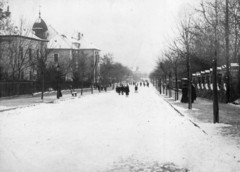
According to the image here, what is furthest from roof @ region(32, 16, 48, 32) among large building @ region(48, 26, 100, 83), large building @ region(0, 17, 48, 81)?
large building @ region(0, 17, 48, 81)

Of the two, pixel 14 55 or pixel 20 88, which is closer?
pixel 20 88

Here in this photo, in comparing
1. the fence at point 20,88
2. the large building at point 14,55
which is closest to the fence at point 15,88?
the fence at point 20,88

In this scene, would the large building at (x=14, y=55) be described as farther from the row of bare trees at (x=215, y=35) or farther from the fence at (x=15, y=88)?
the row of bare trees at (x=215, y=35)

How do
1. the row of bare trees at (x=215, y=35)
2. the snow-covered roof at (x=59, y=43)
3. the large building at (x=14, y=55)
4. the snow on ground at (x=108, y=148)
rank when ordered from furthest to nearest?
1. the snow-covered roof at (x=59, y=43)
2. the large building at (x=14, y=55)
3. the row of bare trees at (x=215, y=35)
4. the snow on ground at (x=108, y=148)

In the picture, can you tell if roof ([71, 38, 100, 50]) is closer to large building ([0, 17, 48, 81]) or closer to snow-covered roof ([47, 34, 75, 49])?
snow-covered roof ([47, 34, 75, 49])

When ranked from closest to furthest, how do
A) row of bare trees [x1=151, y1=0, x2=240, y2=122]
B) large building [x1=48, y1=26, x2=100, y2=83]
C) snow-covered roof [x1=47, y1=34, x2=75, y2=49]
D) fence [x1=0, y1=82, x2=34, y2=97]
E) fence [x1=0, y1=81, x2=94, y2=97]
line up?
row of bare trees [x1=151, y1=0, x2=240, y2=122] < fence [x1=0, y1=82, x2=34, y2=97] < fence [x1=0, y1=81, x2=94, y2=97] < large building [x1=48, y1=26, x2=100, y2=83] < snow-covered roof [x1=47, y1=34, x2=75, y2=49]

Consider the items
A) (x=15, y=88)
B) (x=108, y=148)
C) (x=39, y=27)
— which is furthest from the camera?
(x=39, y=27)

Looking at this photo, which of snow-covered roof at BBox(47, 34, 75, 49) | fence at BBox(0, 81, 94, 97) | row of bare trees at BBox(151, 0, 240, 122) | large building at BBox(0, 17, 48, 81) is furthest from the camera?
snow-covered roof at BBox(47, 34, 75, 49)

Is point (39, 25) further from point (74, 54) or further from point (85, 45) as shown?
point (85, 45)

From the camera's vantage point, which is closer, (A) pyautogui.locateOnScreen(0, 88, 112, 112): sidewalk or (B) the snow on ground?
(B) the snow on ground

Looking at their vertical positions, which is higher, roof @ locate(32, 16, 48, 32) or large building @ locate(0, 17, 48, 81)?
roof @ locate(32, 16, 48, 32)

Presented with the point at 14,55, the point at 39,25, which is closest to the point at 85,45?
the point at 39,25

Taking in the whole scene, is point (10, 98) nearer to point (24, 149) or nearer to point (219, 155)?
point (24, 149)

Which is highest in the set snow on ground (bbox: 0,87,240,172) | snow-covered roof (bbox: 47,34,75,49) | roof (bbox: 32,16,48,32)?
roof (bbox: 32,16,48,32)
